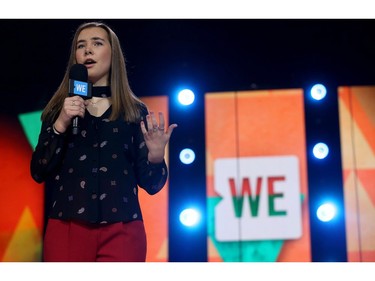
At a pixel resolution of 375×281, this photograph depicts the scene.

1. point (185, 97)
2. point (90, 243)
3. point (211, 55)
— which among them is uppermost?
point (211, 55)

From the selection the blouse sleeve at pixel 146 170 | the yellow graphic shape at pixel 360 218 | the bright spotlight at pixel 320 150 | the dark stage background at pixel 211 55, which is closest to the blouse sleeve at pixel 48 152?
the blouse sleeve at pixel 146 170

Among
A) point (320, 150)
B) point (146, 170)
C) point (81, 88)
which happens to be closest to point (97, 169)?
point (146, 170)

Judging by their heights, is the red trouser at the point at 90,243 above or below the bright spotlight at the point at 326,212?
below

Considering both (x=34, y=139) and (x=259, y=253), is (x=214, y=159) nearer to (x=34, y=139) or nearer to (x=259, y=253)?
(x=259, y=253)

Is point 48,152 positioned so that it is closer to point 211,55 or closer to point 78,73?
point 78,73

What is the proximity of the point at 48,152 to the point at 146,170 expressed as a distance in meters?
0.33

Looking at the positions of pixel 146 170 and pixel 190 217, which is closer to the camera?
pixel 146 170

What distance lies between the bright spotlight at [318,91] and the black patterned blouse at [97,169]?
54.7 inches

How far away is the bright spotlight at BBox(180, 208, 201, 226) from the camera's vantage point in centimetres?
328

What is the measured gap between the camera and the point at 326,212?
128 inches

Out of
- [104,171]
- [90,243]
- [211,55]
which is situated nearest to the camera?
[90,243]

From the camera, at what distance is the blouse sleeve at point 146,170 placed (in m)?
2.09

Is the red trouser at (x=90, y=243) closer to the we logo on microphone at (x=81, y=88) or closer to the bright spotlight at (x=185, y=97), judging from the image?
the we logo on microphone at (x=81, y=88)

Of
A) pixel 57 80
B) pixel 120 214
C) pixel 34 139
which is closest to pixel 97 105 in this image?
pixel 120 214
